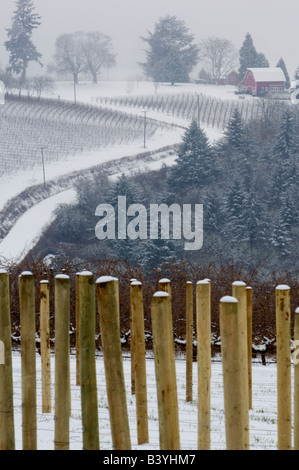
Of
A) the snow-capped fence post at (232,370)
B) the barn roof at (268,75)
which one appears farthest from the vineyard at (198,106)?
the snow-capped fence post at (232,370)

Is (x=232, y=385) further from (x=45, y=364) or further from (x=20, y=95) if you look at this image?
(x=20, y=95)

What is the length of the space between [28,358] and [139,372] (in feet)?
3.92

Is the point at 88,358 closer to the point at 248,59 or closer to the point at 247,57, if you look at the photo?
the point at 248,59

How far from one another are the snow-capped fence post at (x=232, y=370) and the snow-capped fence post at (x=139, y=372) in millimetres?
1182

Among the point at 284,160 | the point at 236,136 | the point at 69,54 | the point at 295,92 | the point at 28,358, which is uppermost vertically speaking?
the point at 69,54

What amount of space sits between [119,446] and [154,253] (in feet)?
119

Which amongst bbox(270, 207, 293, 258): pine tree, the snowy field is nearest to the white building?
bbox(270, 207, 293, 258): pine tree

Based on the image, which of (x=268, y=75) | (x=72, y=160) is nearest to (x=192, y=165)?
(x=72, y=160)

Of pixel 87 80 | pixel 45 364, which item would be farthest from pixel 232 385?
pixel 87 80

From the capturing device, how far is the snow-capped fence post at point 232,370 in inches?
127

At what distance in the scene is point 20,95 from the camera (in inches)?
3132

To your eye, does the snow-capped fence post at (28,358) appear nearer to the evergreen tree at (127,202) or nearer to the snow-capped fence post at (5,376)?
the snow-capped fence post at (5,376)

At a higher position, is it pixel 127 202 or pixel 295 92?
pixel 295 92

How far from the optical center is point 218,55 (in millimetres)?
111188
